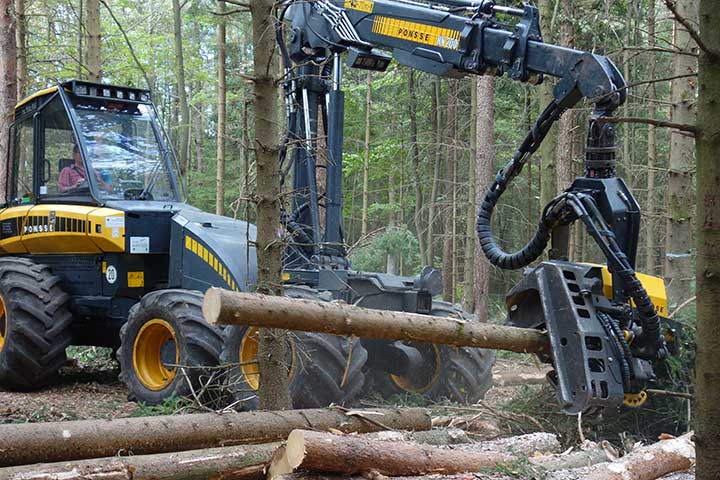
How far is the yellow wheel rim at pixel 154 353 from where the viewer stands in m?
7.50

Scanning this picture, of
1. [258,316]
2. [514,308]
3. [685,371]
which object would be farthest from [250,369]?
[685,371]

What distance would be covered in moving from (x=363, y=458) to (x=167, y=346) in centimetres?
388

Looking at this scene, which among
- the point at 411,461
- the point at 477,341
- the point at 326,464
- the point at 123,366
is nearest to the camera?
the point at 326,464

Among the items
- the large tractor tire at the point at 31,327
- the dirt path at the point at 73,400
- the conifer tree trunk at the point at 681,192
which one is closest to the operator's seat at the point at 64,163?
the large tractor tire at the point at 31,327

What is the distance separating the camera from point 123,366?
762 centimetres

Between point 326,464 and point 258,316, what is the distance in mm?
832

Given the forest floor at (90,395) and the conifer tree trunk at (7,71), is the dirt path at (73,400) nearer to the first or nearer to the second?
the forest floor at (90,395)

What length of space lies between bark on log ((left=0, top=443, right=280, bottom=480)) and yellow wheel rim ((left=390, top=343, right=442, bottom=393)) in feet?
12.9

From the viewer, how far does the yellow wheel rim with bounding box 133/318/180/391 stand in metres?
7.50

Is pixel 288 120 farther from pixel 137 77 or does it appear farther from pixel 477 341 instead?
pixel 137 77

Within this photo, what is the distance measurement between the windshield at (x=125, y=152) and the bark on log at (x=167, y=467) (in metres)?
4.82

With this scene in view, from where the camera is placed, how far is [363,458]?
164 inches

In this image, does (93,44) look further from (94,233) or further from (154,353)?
(154,353)

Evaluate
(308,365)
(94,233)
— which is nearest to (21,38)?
(94,233)
